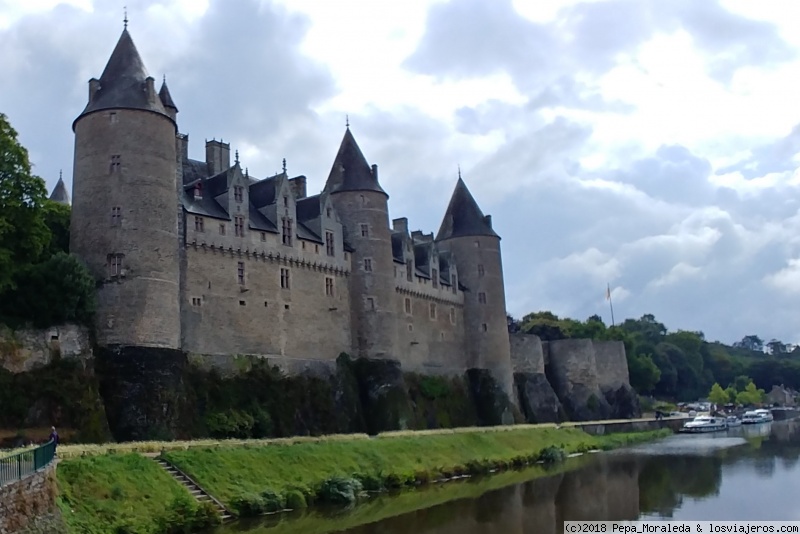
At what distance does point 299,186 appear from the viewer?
51281 mm

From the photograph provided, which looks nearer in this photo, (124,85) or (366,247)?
(124,85)

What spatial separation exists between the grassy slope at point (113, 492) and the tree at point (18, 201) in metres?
10.3

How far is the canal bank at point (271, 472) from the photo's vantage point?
71.3ft

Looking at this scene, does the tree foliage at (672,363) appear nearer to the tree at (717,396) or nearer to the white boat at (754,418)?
the tree at (717,396)

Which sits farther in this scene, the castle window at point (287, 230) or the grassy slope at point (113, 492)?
the castle window at point (287, 230)

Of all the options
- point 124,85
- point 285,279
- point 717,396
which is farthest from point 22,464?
point 717,396

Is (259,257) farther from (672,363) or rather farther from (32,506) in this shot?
(672,363)

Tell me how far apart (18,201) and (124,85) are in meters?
7.91

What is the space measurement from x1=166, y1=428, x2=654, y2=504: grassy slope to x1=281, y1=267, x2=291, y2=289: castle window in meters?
10.3

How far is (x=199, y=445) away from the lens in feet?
93.6

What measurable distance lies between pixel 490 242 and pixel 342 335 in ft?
61.3

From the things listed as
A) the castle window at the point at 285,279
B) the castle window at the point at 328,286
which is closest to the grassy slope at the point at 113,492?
the castle window at the point at 285,279

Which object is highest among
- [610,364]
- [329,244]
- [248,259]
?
[329,244]

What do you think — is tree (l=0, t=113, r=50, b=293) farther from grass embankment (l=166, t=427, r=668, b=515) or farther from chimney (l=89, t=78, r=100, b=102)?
grass embankment (l=166, t=427, r=668, b=515)
